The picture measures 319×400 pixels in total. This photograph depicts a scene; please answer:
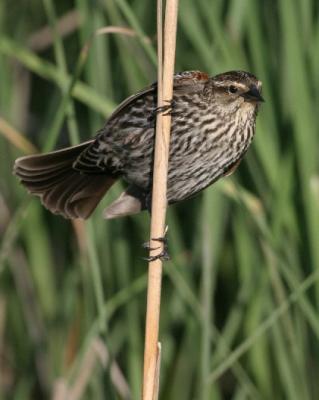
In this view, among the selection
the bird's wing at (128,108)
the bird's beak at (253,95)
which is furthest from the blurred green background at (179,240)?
the bird's beak at (253,95)

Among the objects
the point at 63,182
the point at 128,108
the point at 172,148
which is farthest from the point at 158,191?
the point at 63,182

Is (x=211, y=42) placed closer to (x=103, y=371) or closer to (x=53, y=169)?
(x=53, y=169)

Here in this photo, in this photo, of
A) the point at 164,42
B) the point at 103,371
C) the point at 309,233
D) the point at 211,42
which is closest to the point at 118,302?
the point at 103,371

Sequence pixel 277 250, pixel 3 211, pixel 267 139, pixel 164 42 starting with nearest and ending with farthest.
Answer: pixel 164 42 < pixel 277 250 < pixel 267 139 < pixel 3 211

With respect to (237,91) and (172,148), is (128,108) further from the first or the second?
(237,91)

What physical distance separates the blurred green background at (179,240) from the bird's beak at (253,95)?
0.53ft

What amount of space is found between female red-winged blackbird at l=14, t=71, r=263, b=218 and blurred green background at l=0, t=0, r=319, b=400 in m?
0.08

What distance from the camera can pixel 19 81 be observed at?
364 centimetres

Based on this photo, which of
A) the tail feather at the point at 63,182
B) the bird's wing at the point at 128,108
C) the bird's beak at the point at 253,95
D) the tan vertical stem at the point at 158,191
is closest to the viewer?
the tan vertical stem at the point at 158,191

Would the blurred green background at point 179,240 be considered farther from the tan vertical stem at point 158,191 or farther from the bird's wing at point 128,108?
the tan vertical stem at point 158,191

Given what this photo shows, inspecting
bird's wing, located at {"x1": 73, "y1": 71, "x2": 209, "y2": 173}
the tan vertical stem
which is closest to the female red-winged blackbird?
bird's wing, located at {"x1": 73, "y1": 71, "x2": 209, "y2": 173}

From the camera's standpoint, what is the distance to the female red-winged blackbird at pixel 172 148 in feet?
8.50

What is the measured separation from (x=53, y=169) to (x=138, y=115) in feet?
1.08

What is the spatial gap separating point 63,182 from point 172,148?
1.49ft
